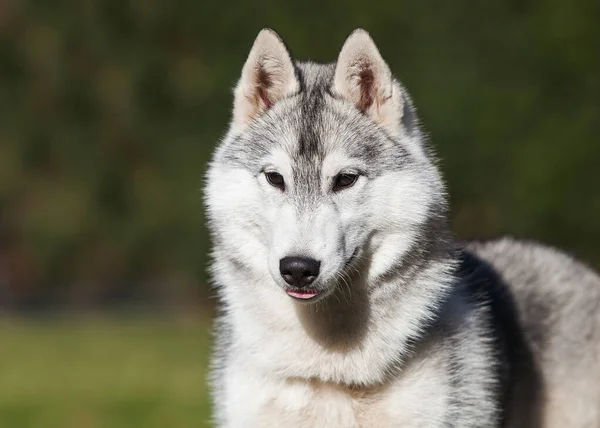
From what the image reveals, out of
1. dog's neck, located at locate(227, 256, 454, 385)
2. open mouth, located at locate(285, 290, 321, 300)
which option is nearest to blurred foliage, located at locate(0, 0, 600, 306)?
dog's neck, located at locate(227, 256, 454, 385)

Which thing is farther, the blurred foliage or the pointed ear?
the blurred foliage

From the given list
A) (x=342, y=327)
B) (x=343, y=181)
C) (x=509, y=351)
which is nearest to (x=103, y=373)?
(x=509, y=351)

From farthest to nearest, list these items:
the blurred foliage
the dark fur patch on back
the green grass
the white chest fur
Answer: the blurred foliage < the green grass < the dark fur patch on back < the white chest fur

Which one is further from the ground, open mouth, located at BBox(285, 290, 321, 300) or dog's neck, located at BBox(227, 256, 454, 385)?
open mouth, located at BBox(285, 290, 321, 300)

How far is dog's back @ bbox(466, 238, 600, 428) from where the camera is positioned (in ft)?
18.1

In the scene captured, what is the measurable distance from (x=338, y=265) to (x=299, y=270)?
0.62 feet

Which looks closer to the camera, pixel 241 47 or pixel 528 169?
pixel 528 169

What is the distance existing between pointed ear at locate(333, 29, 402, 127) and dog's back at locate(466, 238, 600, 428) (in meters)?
1.39

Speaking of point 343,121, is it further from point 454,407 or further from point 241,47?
point 241,47

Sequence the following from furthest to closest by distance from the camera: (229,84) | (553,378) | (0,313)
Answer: (0,313) < (229,84) < (553,378)

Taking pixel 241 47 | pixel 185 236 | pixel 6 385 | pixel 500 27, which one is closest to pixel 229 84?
pixel 241 47

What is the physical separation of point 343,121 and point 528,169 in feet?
37.4

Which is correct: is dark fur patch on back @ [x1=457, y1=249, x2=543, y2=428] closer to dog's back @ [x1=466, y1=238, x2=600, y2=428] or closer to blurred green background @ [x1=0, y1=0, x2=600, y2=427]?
dog's back @ [x1=466, y1=238, x2=600, y2=428]

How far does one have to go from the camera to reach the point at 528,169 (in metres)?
15.9
